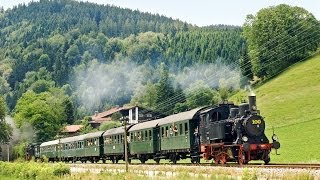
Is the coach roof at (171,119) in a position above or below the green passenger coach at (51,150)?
above

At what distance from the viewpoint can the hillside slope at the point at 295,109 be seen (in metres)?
51.2

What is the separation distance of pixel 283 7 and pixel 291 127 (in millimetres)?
73886

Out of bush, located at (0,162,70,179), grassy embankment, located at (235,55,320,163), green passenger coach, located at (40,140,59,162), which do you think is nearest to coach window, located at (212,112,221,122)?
grassy embankment, located at (235,55,320,163)

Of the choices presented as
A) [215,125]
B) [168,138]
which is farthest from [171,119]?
[215,125]


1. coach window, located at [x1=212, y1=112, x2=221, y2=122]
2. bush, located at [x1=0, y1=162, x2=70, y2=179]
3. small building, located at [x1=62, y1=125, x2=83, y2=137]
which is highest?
small building, located at [x1=62, y1=125, x2=83, y2=137]

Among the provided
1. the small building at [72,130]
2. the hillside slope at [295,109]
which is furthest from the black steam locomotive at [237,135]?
the small building at [72,130]

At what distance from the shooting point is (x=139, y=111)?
520 feet

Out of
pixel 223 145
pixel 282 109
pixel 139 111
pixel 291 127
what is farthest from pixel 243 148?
pixel 139 111

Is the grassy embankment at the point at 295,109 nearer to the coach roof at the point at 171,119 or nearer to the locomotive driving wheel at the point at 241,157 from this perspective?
the locomotive driving wheel at the point at 241,157

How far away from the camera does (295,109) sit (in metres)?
86.0

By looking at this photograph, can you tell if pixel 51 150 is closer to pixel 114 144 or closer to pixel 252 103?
pixel 114 144

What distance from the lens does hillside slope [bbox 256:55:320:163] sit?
51.2 metres

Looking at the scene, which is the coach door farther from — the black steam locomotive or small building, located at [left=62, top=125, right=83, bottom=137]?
small building, located at [left=62, top=125, right=83, bottom=137]

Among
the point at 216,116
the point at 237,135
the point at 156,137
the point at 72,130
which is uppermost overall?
the point at 72,130
